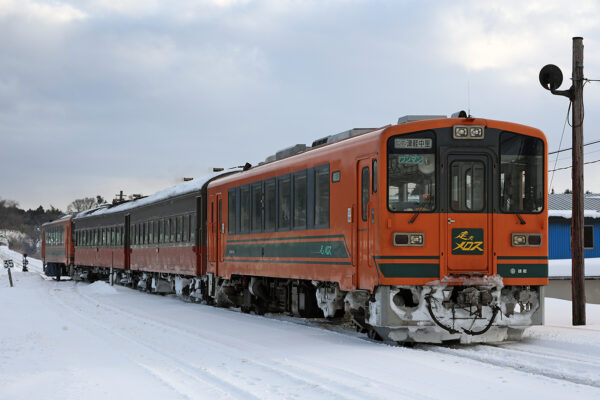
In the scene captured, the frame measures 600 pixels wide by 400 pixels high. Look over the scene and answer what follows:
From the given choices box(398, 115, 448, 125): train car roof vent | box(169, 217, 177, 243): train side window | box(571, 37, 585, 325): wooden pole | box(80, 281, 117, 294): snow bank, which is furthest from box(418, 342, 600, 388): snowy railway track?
box(80, 281, 117, 294): snow bank

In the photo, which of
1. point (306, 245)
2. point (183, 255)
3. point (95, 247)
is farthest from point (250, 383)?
point (95, 247)

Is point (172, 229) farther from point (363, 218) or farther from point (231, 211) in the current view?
point (363, 218)

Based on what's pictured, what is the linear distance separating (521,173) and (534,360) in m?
3.30

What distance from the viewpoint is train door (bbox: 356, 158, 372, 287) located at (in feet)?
38.4

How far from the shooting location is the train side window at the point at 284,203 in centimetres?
1482

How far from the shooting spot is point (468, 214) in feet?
37.5

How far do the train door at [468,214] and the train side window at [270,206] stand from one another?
190 inches

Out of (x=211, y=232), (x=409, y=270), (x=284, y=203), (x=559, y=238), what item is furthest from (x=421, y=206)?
(x=559, y=238)

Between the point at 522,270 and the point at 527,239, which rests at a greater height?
the point at 527,239

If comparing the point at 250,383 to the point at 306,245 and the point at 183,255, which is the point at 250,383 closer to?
the point at 306,245

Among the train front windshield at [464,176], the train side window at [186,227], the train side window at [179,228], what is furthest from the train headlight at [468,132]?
the train side window at [179,228]

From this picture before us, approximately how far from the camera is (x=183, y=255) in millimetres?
23141

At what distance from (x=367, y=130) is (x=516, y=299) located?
3454 mm

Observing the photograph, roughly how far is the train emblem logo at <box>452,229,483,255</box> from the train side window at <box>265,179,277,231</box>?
4895 millimetres
